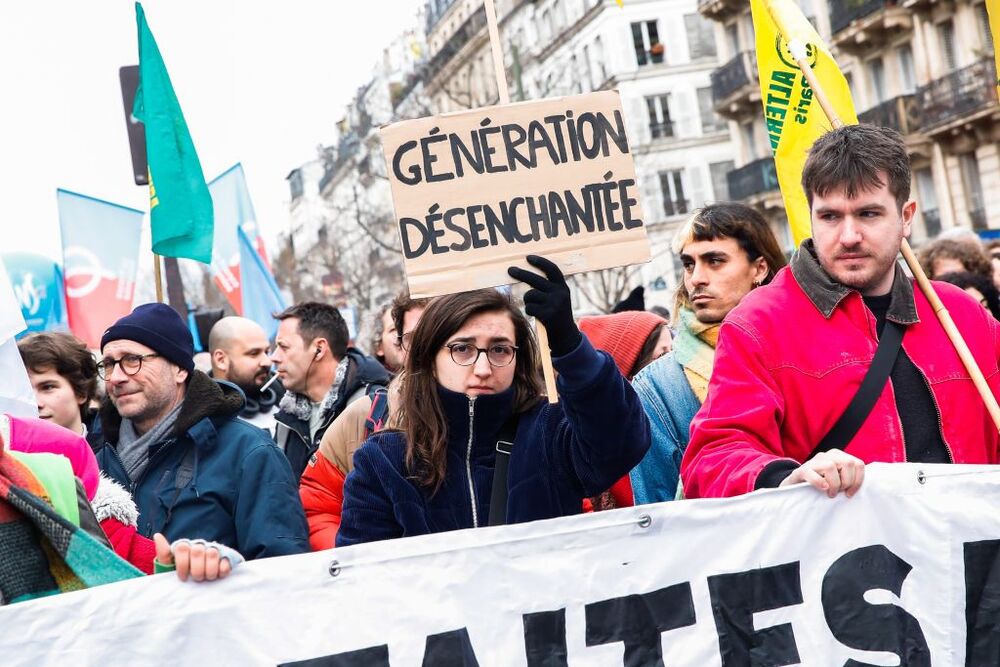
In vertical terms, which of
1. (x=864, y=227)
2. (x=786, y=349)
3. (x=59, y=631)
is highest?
(x=864, y=227)

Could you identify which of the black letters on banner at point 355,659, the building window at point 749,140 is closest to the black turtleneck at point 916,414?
the black letters on banner at point 355,659

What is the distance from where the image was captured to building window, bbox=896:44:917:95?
34.7 metres

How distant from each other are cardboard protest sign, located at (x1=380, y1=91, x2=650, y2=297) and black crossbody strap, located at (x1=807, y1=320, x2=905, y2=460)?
0.63 metres

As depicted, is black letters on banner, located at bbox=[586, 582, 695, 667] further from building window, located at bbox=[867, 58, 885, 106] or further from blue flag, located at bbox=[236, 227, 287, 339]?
building window, located at bbox=[867, 58, 885, 106]

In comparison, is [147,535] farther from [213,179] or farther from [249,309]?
[213,179]

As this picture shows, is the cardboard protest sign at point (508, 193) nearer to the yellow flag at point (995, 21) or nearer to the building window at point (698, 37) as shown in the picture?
the yellow flag at point (995, 21)

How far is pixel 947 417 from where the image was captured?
3.46 meters

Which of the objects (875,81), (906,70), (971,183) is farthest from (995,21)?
(875,81)

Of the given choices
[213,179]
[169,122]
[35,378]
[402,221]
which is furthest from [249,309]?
[402,221]

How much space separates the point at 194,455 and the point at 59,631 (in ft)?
5.91

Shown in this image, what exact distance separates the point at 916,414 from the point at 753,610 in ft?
2.12

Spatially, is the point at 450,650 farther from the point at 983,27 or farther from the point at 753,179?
the point at 753,179

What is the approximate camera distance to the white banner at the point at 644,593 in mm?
3141

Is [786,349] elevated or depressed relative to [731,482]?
elevated
